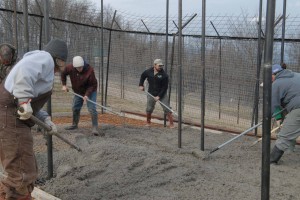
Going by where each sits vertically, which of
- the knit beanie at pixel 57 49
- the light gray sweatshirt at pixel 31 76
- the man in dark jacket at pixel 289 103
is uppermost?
the knit beanie at pixel 57 49

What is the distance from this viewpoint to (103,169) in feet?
16.2

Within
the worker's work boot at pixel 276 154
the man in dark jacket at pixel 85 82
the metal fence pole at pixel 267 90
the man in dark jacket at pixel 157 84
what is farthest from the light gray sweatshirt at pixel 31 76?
the man in dark jacket at pixel 157 84

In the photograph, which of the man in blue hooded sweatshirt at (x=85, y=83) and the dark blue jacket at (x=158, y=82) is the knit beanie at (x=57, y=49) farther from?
the dark blue jacket at (x=158, y=82)

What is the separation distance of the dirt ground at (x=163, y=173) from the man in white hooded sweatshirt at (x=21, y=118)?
762mm

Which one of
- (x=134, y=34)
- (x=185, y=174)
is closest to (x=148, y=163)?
(x=185, y=174)

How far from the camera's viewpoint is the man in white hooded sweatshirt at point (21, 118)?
327 centimetres

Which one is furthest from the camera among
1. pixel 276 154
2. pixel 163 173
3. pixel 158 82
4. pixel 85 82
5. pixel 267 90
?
pixel 158 82

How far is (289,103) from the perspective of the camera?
573 centimetres

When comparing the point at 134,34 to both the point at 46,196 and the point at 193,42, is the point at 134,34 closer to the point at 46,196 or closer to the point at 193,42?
the point at 193,42

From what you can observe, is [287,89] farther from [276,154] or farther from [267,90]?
[267,90]

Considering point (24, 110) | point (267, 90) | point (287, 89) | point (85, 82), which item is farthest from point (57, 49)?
point (85, 82)

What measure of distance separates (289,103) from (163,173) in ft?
7.41

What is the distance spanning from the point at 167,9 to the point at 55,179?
17.1ft

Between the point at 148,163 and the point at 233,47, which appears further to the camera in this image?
the point at 233,47
